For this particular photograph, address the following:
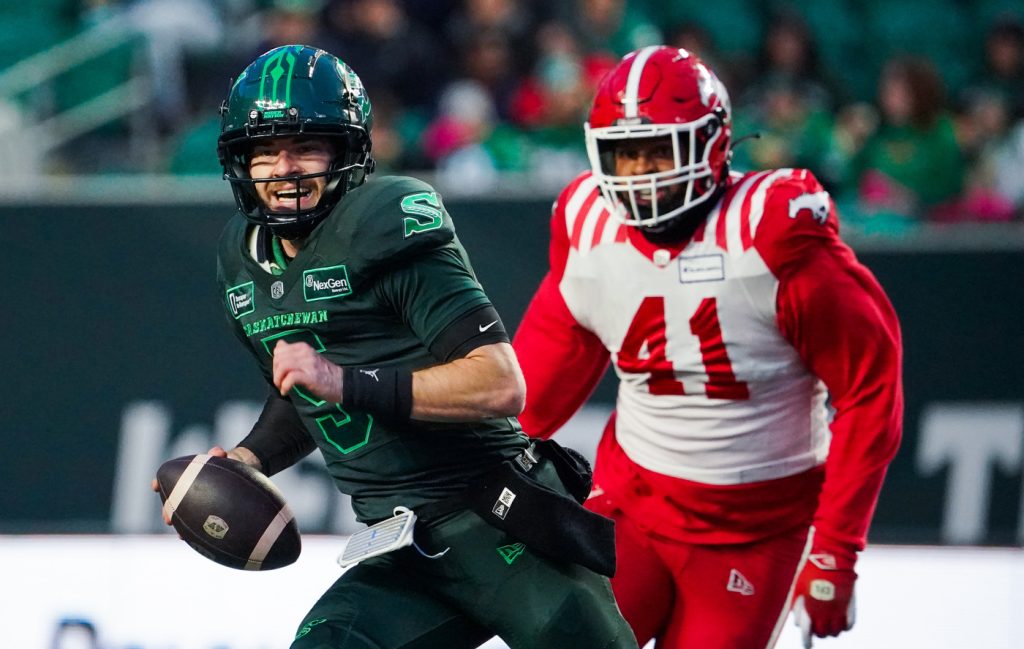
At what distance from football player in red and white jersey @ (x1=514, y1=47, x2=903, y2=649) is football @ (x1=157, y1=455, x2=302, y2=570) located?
920 mm

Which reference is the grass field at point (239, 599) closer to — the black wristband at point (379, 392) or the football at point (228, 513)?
the football at point (228, 513)

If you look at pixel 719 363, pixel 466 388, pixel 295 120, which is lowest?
pixel 719 363

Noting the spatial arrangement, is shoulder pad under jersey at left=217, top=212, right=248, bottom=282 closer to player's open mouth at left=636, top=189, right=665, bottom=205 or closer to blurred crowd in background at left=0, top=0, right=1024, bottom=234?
player's open mouth at left=636, top=189, right=665, bottom=205

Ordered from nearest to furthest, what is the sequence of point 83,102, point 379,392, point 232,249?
point 379,392 → point 232,249 → point 83,102

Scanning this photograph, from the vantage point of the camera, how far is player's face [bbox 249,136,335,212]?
118 inches

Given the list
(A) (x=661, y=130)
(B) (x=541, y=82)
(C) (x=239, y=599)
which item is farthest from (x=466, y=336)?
(B) (x=541, y=82)

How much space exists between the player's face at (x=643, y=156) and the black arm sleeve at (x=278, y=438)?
976 mm

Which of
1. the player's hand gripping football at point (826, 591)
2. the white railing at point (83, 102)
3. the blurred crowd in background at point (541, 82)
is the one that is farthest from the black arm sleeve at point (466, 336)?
the white railing at point (83, 102)

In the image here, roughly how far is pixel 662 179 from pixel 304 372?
1.18m

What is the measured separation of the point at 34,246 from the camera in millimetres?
6547

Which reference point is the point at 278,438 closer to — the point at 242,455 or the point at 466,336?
the point at 242,455

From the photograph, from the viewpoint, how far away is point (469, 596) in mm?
2961

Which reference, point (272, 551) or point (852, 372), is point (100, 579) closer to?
point (272, 551)

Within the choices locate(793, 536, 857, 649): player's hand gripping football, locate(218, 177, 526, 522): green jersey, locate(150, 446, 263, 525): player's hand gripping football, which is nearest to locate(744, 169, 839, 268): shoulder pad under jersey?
locate(793, 536, 857, 649): player's hand gripping football
